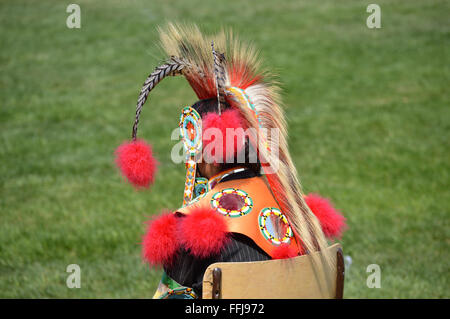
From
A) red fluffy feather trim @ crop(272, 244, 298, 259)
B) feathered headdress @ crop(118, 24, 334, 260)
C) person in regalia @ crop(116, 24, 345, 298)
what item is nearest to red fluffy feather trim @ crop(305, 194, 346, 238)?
person in regalia @ crop(116, 24, 345, 298)

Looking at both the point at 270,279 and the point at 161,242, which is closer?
the point at 270,279

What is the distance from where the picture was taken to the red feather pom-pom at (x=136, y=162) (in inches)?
107

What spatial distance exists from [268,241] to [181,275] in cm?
41

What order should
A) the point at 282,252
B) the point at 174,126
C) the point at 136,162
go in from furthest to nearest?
the point at 174,126 → the point at 136,162 → the point at 282,252

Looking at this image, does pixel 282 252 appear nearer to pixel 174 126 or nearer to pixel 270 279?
pixel 270 279

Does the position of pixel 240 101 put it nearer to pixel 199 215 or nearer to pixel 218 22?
pixel 199 215

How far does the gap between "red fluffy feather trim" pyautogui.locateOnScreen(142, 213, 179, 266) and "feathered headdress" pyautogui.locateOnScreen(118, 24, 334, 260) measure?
33 centimetres

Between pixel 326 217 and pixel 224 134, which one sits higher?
pixel 224 134

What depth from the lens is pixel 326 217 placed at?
9.16 feet

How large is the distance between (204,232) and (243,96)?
2.19 ft

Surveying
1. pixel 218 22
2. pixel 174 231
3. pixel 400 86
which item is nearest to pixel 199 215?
pixel 174 231

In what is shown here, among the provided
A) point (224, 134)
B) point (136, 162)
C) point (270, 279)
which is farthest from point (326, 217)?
point (136, 162)

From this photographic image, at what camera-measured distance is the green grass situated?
191 inches
